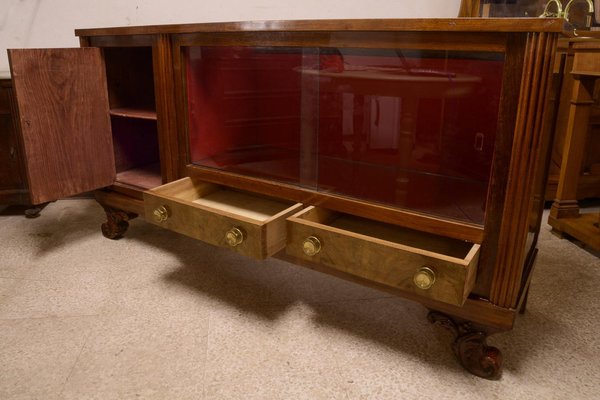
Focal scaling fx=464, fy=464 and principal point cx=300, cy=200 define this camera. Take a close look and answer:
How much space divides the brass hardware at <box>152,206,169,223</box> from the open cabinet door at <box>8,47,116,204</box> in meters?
0.42

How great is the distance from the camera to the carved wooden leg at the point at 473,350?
973 millimetres

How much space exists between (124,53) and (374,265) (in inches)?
49.7

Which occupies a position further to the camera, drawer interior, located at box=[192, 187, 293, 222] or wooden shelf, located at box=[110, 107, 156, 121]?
wooden shelf, located at box=[110, 107, 156, 121]

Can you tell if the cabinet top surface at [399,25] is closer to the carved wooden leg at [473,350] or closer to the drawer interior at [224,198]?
the drawer interior at [224,198]

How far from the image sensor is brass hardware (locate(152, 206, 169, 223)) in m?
1.17

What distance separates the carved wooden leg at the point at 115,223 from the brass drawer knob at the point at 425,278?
114cm

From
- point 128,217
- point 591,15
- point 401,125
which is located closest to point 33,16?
point 128,217

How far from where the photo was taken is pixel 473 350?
0.99m

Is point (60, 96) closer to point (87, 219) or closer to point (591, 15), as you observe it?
point (87, 219)

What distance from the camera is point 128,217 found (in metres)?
1.65

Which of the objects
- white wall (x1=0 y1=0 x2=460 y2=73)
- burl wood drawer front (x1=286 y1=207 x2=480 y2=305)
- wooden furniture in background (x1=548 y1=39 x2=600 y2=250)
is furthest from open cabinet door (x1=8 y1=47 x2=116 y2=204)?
wooden furniture in background (x1=548 y1=39 x2=600 y2=250)

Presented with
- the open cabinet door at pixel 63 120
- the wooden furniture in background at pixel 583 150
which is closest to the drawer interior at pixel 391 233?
the open cabinet door at pixel 63 120

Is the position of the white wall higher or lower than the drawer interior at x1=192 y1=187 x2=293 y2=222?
higher

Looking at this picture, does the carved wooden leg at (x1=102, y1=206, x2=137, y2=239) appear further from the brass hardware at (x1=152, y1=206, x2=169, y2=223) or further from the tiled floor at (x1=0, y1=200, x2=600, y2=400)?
the brass hardware at (x1=152, y1=206, x2=169, y2=223)
